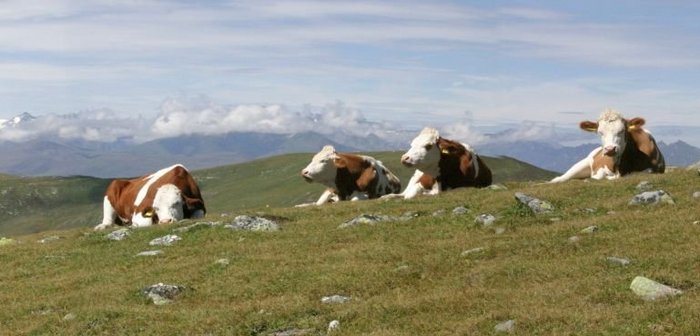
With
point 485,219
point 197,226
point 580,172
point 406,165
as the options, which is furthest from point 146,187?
point 580,172

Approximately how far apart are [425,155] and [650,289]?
18.4m

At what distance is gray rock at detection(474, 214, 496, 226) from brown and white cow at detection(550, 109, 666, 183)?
29.2 feet

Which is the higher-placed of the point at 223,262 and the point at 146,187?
the point at 223,262

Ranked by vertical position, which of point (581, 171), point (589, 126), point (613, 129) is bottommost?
point (581, 171)

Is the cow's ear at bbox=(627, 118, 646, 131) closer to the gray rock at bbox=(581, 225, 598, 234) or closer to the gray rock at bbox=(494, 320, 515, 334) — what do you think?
the gray rock at bbox=(581, 225, 598, 234)

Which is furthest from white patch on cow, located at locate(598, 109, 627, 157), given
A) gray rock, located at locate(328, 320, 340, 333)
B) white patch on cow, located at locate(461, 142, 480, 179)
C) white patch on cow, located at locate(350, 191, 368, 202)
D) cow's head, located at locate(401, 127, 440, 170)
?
gray rock, located at locate(328, 320, 340, 333)

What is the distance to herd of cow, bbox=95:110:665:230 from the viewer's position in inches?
1142

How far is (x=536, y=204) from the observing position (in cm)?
2206

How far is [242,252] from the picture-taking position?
20578 mm

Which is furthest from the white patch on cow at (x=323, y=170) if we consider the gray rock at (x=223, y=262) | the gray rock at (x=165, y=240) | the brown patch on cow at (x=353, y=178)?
the gray rock at (x=223, y=262)

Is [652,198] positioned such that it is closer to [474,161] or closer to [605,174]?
[605,174]

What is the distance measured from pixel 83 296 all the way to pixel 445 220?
372 inches

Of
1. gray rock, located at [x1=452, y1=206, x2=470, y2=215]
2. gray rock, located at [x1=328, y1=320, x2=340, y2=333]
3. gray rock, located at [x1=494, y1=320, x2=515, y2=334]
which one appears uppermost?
gray rock, located at [x1=494, y1=320, x2=515, y2=334]

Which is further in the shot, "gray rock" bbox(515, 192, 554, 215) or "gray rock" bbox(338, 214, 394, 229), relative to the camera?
"gray rock" bbox(338, 214, 394, 229)
